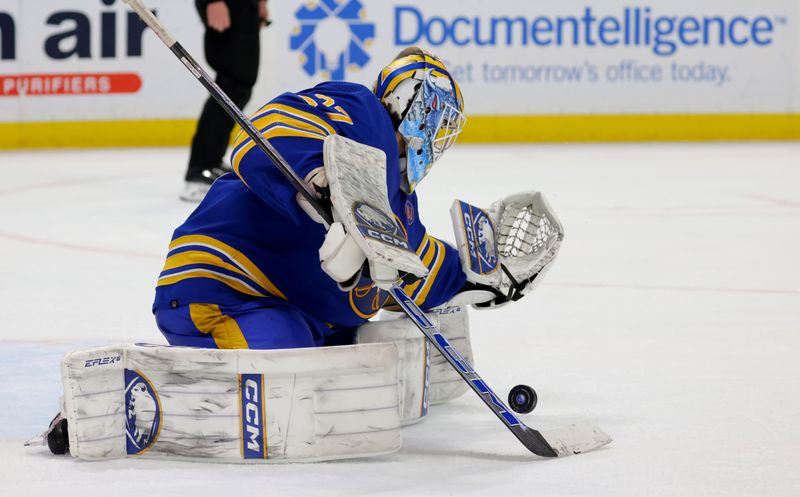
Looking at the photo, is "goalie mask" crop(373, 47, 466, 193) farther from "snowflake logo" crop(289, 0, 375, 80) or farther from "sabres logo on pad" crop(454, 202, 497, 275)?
"snowflake logo" crop(289, 0, 375, 80)

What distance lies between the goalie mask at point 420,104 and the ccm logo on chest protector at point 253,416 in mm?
438

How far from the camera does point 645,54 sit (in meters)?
7.14

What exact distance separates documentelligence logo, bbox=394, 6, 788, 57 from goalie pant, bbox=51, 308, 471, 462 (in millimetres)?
5364

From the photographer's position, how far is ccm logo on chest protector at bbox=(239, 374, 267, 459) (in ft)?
5.75

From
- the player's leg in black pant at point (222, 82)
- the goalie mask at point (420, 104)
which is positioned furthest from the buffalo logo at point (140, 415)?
the player's leg in black pant at point (222, 82)

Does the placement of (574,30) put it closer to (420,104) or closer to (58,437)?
A: (420,104)

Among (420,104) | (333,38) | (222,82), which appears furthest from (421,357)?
(333,38)

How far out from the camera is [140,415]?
70.9 inches

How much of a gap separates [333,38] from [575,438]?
5.27 metres

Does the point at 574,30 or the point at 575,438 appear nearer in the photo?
the point at 575,438

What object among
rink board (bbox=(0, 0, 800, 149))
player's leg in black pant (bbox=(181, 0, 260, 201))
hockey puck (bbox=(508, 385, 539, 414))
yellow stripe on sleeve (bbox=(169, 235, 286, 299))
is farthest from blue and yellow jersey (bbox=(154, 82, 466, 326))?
rink board (bbox=(0, 0, 800, 149))

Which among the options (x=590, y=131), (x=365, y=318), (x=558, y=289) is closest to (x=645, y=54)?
(x=590, y=131)

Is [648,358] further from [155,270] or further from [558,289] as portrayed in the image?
[155,270]

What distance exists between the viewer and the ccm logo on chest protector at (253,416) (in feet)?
5.75
